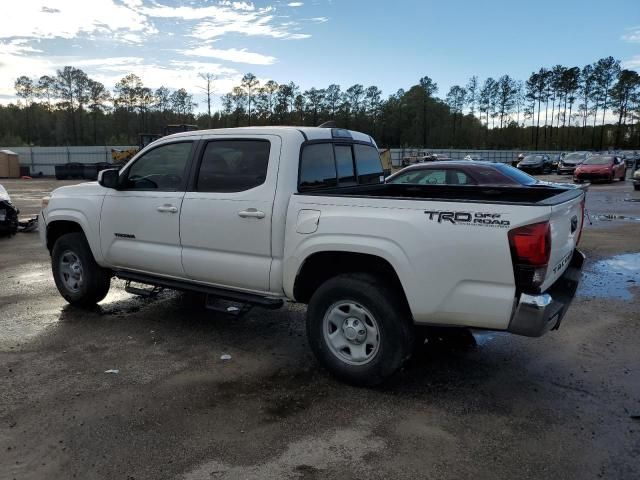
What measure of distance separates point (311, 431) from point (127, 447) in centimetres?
116

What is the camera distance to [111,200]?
559cm

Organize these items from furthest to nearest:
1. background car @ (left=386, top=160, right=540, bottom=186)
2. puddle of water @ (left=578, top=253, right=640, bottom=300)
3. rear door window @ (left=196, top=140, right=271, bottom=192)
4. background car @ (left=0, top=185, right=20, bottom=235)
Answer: background car @ (left=0, top=185, right=20, bottom=235), background car @ (left=386, top=160, right=540, bottom=186), puddle of water @ (left=578, top=253, right=640, bottom=300), rear door window @ (left=196, top=140, right=271, bottom=192)

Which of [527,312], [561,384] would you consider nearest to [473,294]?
[527,312]

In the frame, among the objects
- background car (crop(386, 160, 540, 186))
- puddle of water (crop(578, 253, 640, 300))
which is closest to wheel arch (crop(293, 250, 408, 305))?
puddle of water (crop(578, 253, 640, 300))

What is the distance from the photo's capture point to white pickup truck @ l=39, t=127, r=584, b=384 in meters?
3.45

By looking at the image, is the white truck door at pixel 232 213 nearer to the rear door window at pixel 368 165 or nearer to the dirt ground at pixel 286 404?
the dirt ground at pixel 286 404

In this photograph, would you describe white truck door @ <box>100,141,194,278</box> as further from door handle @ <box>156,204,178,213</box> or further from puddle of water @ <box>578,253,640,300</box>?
puddle of water @ <box>578,253,640,300</box>

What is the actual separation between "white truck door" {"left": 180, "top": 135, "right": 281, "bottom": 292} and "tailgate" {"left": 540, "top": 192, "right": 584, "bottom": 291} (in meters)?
2.14

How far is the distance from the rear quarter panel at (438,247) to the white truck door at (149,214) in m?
1.72

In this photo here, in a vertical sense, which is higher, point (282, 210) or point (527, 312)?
point (282, 210)

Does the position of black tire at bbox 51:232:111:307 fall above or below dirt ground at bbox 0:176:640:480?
above

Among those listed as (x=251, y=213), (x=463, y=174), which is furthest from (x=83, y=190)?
(x=463, y=174)

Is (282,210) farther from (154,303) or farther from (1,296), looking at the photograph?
(1,296)

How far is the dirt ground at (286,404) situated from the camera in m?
3.12
